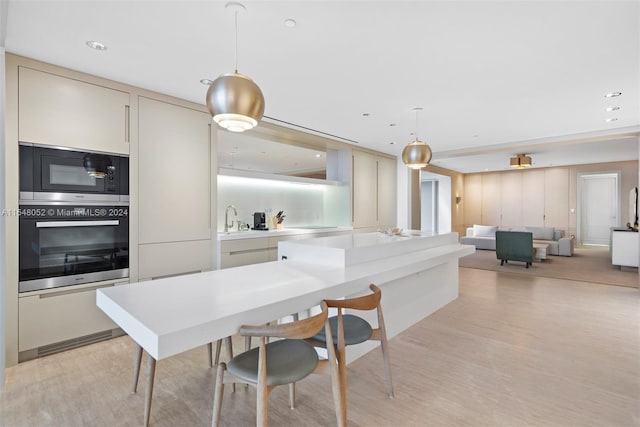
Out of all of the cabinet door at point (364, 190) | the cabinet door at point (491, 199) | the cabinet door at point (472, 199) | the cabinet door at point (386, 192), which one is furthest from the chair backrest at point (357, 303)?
the cabinet door at point (472, 199)

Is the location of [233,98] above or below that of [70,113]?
below

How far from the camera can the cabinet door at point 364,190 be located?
604 centimetres

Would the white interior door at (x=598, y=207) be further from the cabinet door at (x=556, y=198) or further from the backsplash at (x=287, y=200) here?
the backsplash at (x=287, y=200)

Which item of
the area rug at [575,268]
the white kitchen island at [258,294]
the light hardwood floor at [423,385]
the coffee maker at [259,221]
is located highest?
the coffee maker at [259,221]

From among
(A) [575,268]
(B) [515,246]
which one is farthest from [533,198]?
(B) [515,246]

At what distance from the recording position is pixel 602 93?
340 cm

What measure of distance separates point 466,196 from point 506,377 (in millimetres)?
10368

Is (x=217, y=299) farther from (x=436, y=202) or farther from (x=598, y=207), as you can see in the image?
(x=598, y=207)

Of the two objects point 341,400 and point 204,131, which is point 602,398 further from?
point 204,131

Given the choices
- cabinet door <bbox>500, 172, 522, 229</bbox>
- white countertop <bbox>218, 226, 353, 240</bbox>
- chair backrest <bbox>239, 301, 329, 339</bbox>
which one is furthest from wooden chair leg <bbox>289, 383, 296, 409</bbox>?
cabinet door <bbox>500, 172, 522, 229</bbox>

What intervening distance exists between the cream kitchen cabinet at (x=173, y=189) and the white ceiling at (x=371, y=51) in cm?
31

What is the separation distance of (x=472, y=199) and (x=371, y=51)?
10.4 m

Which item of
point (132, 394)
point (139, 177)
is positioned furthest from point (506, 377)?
point (139, 177)

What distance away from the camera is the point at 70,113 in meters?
2.75
